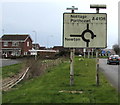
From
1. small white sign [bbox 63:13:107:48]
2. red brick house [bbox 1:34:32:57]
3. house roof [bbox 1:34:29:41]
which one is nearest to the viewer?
small white sign [bbox 63:13:107:48]

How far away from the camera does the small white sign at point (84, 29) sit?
12672 millimetres

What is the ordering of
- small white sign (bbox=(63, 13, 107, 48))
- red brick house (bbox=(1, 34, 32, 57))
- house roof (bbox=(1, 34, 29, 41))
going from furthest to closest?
house roof (bbox=(1, 34, 29, 41)) → red brick house (bbox=(1, 34, 32, 57)) → small white sign (bbox=(63, 13, 107, 48))

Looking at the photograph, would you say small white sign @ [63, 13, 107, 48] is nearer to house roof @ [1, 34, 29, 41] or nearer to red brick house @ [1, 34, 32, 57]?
red brick house @ [1, 34, 32, 57]

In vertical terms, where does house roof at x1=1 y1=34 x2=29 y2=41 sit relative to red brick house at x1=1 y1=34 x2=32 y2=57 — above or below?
above

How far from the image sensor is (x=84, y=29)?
1270cm

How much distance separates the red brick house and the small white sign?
7689 cm

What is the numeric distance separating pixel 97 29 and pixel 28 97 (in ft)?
16.5

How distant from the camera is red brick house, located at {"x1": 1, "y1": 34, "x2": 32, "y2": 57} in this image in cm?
8988

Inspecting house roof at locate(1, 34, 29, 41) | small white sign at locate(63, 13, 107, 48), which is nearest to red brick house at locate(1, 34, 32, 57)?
house roof at locate(1, 34, 29, 41)

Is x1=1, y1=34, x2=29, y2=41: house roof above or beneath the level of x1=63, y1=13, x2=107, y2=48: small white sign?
above

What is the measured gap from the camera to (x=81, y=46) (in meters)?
12.8

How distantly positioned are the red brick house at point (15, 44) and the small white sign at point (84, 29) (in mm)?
76887

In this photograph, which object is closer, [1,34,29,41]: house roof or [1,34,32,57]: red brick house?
[1,34,32,57]: red brick house

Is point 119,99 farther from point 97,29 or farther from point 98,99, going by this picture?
point 97,29
